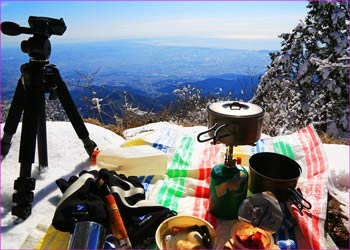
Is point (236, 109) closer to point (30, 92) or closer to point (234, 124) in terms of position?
point (234, 124)

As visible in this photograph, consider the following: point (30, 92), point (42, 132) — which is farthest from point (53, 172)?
point (30, 92)

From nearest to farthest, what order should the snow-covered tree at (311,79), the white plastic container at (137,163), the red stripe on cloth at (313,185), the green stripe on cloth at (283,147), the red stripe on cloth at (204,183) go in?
the red stripe on cloth at (313,185) < the red stripe on cloth at (204,183) < the white plastic container at (137,163) < the green stripe on cloth at (283,147) < the snow-covered tree at (311,79)

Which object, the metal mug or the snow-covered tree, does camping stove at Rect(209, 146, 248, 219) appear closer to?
the metal mug

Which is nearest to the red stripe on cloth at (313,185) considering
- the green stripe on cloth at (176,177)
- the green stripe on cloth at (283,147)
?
the green stripe on cloth at (283,147)

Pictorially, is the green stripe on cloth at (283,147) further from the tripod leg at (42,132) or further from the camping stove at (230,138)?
the tripod leg at (42,132)

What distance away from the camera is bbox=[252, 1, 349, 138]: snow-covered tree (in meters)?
6.71

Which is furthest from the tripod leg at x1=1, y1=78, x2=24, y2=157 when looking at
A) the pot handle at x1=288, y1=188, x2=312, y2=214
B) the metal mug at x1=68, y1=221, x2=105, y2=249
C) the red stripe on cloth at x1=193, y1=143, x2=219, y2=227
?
the pot handle at x1=288, y1=188, x2=312, y2=214

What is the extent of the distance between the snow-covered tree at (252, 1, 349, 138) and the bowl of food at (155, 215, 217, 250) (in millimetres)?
5441

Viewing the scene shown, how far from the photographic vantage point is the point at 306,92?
24.5 feet

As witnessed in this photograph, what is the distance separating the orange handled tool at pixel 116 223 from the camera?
142 cm

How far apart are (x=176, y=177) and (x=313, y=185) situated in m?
0.98

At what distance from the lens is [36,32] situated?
1782 millimetres

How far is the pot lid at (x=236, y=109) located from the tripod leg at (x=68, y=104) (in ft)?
3.66

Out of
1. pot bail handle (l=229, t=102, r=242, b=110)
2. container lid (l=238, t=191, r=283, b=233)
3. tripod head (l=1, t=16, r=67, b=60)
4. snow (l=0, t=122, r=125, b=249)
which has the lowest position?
snow (l=0, t=122, r=125, b=249)
